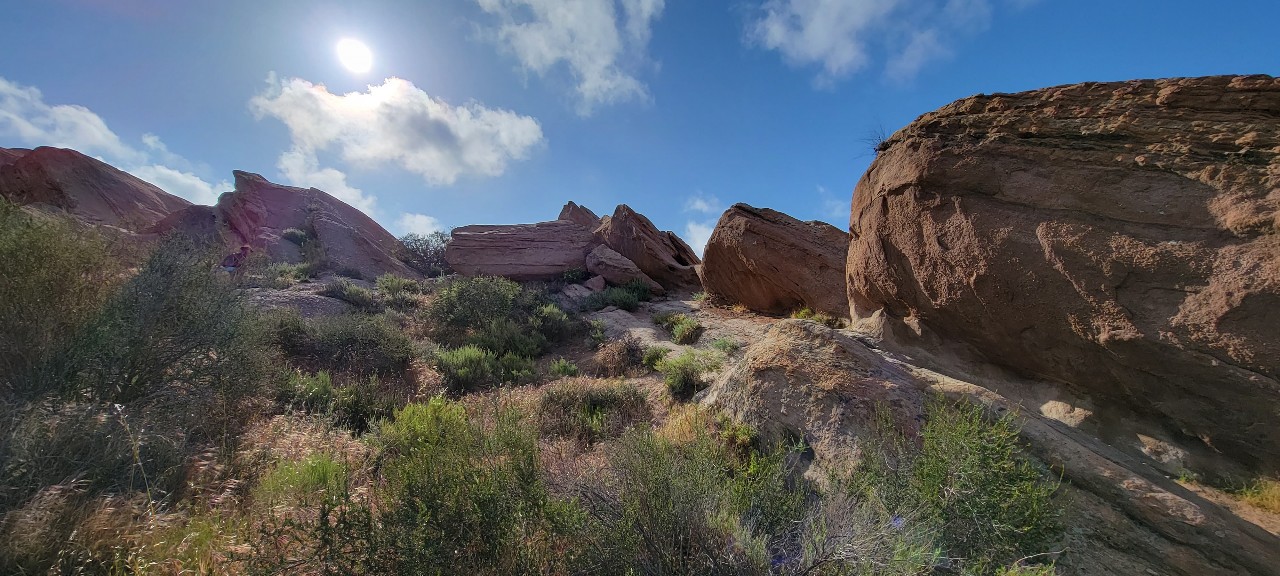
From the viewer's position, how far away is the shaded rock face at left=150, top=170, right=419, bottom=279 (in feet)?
69.5

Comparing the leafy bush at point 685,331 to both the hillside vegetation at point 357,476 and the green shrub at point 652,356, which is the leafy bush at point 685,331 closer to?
the green shrub at point 652,356

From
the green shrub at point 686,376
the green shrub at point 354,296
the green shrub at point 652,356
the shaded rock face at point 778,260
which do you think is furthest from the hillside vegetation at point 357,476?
the green shrub at point 354,296

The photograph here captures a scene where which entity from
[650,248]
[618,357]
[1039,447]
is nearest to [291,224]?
[650,248]

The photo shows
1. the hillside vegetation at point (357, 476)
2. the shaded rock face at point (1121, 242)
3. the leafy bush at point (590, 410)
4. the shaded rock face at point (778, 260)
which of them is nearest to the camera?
the hillside vegetation at point (357, 476)

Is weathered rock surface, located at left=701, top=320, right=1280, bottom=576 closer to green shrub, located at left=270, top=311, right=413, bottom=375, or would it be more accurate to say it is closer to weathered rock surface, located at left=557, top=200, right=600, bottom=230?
green shrub, located at left=270, top=311, right=413, bottom=375

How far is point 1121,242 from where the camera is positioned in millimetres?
3711

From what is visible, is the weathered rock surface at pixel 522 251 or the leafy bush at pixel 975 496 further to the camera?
the weathered rock surface at pixel 522 251

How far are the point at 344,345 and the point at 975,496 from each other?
922 centimetres

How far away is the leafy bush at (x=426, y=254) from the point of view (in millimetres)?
23422

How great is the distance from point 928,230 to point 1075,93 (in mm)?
1715

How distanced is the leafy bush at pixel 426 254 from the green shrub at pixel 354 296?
8429 millimetres

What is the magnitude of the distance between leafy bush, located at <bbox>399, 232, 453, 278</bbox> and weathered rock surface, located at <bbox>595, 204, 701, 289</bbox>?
30.2 ft

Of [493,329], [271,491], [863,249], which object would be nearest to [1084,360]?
[863,249]

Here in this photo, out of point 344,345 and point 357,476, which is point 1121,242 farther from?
point 344,345
